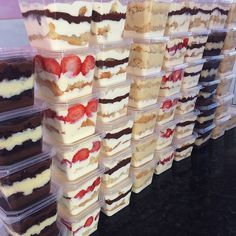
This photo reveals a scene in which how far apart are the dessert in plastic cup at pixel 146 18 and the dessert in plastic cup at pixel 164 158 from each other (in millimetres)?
591

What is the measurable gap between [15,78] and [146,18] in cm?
55

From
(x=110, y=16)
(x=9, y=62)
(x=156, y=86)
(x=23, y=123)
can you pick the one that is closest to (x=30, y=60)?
(x=9, y=62)

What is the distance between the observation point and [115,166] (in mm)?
1214

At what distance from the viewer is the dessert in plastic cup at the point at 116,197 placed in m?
1.22

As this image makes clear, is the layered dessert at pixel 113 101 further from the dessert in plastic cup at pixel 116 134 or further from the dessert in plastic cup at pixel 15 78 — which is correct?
the dessert in plastic cup at pixel 15 78

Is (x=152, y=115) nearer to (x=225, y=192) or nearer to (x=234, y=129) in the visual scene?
(x=225, y=192)

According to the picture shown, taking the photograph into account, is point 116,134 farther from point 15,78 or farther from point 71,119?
point 15,78

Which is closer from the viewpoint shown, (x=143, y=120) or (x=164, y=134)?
(x=143, y=120)

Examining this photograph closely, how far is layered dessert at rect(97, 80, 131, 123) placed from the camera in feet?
3.52

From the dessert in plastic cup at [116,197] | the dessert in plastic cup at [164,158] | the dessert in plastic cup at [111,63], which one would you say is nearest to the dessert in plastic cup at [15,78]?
the dessert in plastic cup at [111,63]

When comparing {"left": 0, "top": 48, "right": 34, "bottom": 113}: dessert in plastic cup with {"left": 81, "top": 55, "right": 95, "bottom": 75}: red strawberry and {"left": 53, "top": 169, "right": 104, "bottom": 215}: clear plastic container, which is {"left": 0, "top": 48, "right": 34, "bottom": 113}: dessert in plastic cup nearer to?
{"left": 81, "top": 55, "right": 95, "bottom": 75}: red strawberry

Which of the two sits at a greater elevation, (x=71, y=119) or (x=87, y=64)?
(x=87, y=64)

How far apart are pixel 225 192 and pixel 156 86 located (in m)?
0.62

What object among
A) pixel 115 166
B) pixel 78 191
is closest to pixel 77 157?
pixel 78 191
